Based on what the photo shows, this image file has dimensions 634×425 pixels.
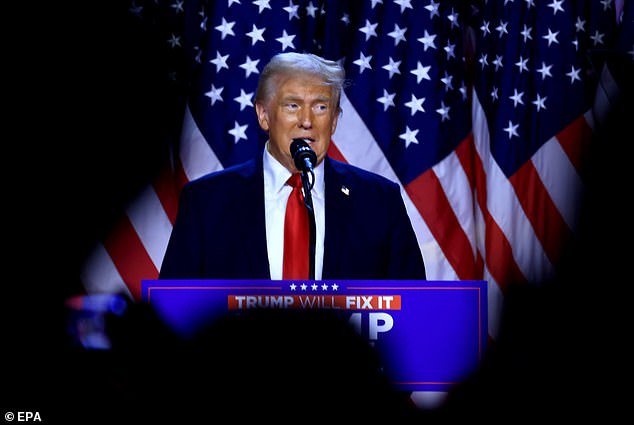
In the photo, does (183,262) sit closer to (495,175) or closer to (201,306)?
(201,306)

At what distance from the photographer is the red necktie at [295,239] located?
2693mm

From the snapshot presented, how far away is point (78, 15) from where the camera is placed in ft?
13.4

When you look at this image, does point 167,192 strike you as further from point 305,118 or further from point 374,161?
point 305,118

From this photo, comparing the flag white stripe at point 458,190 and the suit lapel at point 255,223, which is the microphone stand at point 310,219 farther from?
the flag white stripe at point 458,190

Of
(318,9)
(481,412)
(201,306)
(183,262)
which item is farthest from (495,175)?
(481,412)

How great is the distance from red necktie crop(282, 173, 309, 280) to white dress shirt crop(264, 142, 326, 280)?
65 mm

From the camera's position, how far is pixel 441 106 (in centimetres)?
430

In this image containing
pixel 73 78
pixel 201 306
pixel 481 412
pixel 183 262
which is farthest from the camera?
pixel 73 78

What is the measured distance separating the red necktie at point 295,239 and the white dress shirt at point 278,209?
0.07 meters

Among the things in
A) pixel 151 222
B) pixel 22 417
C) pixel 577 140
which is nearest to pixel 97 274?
pixel 151 222

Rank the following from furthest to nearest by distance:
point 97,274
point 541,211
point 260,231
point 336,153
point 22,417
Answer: point 541,211
point 336,153
point 97,274
point 260,231
point 22,417

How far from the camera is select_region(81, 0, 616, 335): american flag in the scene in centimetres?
415

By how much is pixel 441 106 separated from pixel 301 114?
1.37 m

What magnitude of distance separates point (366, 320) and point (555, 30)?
9.96 feet
